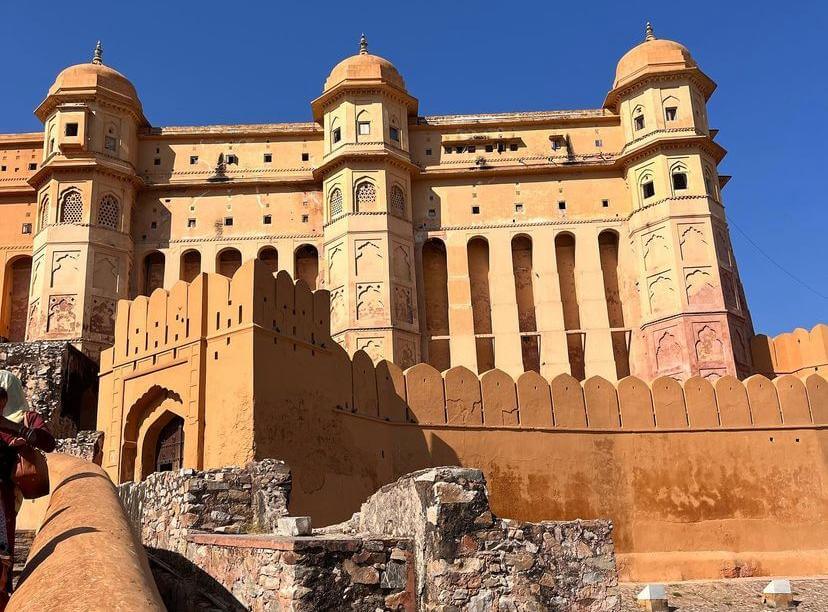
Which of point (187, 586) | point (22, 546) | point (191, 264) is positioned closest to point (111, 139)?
point (191, 264)

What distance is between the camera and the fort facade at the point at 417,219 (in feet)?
81.2

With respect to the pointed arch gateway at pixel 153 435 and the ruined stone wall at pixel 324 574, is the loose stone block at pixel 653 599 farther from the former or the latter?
the ruined stone wall at pixel 324 574

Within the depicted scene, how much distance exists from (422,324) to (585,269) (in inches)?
215

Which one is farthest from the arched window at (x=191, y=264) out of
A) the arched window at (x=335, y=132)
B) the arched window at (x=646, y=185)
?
the arched window at (x=646, y=185)

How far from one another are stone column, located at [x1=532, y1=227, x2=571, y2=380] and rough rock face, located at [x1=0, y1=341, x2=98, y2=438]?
13062 mm

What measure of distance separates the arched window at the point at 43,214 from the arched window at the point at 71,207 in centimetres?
55

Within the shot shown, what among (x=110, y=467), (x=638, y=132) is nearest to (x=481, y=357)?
(x=638, y=132)

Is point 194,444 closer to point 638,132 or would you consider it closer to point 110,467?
point 110,467

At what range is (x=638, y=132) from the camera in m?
27.0

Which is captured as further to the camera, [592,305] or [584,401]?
[592,305]

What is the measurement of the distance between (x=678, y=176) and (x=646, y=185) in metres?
1.01

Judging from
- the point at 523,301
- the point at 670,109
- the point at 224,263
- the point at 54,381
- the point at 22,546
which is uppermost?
the point at 670,109

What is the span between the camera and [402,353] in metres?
24.4

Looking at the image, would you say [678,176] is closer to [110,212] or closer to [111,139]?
[110,212]
